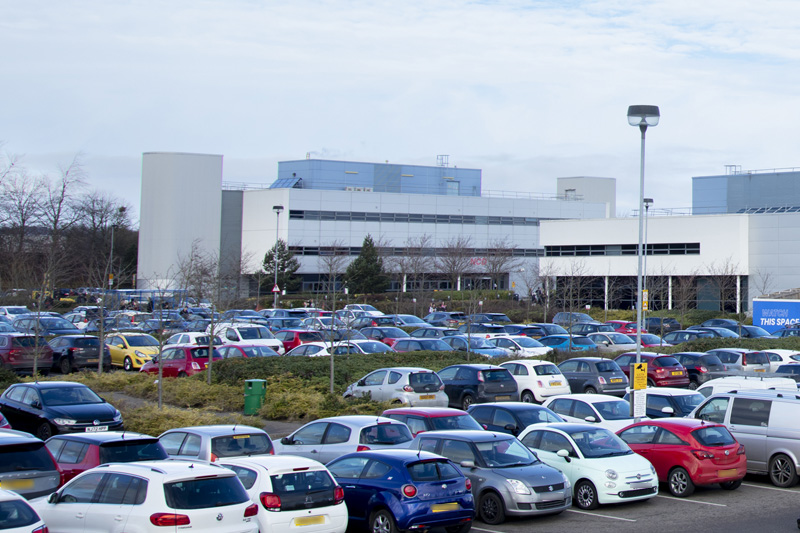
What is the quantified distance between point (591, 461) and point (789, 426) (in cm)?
434

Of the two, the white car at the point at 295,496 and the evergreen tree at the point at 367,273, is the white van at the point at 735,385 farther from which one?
the evergreen tree at the point at 367,273

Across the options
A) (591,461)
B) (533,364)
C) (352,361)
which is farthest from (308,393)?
(591,461)

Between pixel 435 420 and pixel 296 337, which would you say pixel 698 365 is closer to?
pixel 296 337

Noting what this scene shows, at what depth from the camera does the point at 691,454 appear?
15.6 meters

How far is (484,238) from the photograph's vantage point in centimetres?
8738

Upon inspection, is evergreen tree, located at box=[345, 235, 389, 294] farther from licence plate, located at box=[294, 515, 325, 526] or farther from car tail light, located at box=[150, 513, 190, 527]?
car tail light, located at box=[150, 513, 190, 527]

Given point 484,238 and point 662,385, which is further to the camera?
point 484,238

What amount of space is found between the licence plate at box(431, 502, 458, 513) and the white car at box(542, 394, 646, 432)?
7.26 metres

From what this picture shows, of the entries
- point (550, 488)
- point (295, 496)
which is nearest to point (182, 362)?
point (550, 488)

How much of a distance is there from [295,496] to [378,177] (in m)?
85.3

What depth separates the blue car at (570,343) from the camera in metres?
35.2

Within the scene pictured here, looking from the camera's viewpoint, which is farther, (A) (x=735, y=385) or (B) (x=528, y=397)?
(B) (x=528, y=397)

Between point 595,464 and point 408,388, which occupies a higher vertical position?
point 408,388

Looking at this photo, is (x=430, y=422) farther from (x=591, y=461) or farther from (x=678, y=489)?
(x=678, y=489)
